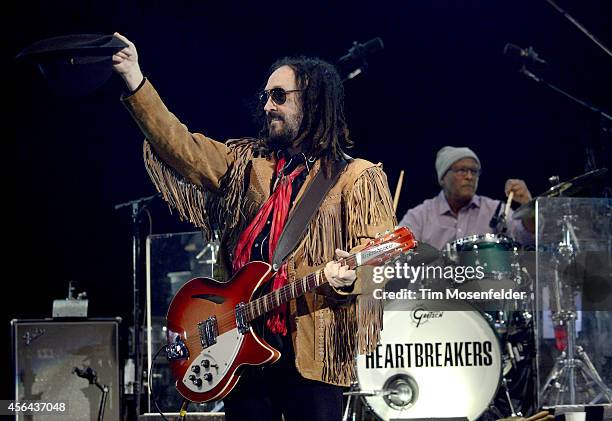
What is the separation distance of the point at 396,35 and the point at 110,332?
3006mm

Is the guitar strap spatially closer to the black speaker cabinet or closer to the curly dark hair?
the curly dark hair

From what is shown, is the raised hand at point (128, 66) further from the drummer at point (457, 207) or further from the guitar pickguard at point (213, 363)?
the drummer at point (457, 207)

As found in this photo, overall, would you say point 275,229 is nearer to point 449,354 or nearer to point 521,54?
point 449,354

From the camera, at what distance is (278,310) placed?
3.03m

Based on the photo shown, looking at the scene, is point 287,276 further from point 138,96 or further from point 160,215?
point 160,215

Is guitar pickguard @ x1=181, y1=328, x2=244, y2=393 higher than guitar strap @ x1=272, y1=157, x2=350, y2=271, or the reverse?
guitar strap @ x1=272, y1=157, x2=350, y2=271

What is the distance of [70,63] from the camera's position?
11.5 ft

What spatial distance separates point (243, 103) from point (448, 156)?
1561mm

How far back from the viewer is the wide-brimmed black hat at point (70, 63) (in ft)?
11.2

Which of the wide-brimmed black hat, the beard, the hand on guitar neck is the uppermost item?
the wide-brimmed black hat

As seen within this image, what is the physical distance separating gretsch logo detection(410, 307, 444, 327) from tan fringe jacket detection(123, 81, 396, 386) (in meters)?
1.82

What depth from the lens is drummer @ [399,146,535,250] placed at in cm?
584

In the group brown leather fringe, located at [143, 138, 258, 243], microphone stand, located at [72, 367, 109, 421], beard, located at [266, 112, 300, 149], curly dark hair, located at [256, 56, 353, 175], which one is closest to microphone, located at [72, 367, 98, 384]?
microphone stand, located at [72, 367, 109, 421]

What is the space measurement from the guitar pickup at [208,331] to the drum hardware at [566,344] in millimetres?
2451
